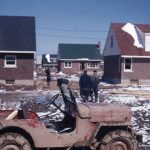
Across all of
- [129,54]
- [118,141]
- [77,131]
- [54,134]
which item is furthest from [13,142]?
[129,54]

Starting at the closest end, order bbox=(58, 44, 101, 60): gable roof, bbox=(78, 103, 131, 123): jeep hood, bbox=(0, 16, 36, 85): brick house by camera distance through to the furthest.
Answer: bbox=(78, 103, 131, 123): jeep hood → bbox=(0, 16, 36, 85): brick house → bbox=(58, 44, 101, 60): gable roof

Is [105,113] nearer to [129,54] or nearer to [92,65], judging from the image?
[129,54]

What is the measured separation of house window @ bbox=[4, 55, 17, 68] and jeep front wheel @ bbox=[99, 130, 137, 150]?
73.4ft

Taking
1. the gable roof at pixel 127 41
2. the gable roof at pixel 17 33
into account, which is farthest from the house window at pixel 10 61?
the gable roof at pixel 127 41

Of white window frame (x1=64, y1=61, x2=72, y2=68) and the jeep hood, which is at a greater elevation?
white window frame (x1=64, y1=61, x2=72, y2=68)

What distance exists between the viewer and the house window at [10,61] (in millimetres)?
29141

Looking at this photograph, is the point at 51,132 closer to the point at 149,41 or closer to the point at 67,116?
the point at 67,116

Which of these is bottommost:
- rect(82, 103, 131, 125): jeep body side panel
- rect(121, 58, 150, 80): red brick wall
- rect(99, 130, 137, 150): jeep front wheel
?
rect(99, 130, 137, 150): jeep front wheel

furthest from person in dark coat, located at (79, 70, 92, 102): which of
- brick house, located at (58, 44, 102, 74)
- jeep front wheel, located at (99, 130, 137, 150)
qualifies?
brick house, located at (58, 44, 102, 74)

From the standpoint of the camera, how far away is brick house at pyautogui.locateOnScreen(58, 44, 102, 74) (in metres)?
58.2

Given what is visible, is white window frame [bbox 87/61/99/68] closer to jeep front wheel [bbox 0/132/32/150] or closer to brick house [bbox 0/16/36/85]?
brick house [bbox 0/16/36/85]

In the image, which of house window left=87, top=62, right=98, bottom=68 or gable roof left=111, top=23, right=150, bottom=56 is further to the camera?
house window left=87, top=62, right=98, bottom=68

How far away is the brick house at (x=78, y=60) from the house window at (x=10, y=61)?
28.8 m

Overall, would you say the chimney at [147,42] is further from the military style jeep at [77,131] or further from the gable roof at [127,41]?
the military style jeep at [77,131]
